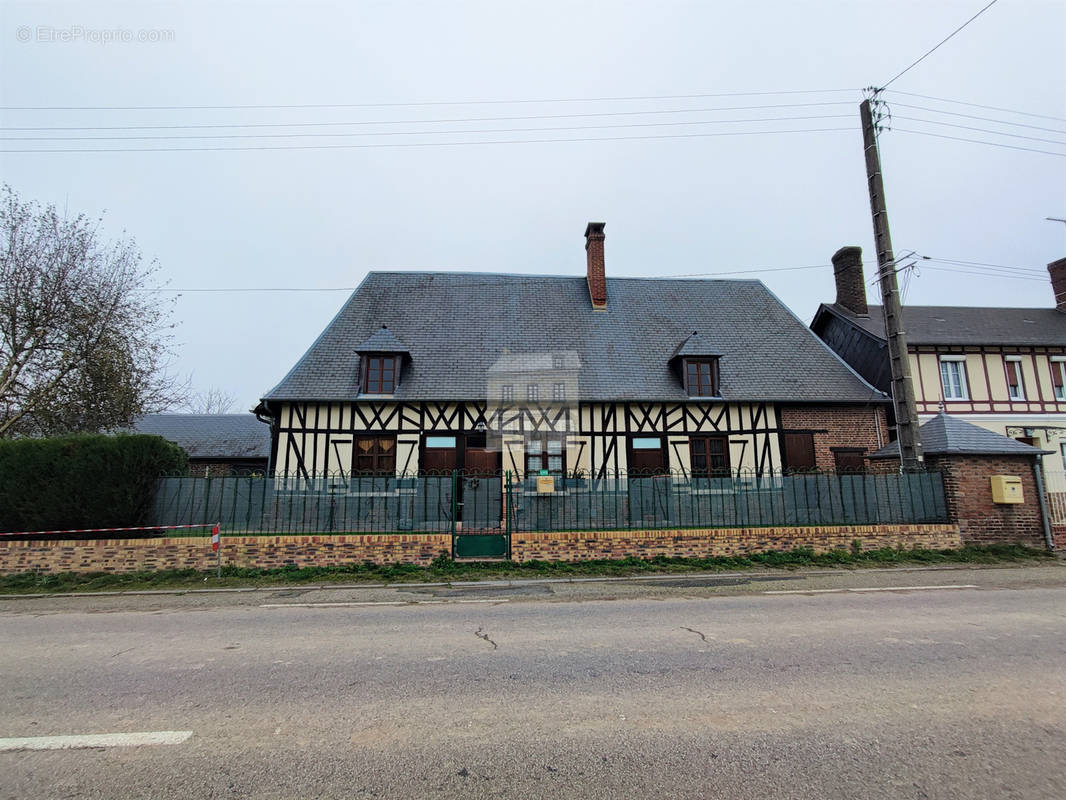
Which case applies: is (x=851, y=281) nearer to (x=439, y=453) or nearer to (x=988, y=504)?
(x=988, y=504)

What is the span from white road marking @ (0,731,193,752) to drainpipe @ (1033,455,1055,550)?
51.4ft

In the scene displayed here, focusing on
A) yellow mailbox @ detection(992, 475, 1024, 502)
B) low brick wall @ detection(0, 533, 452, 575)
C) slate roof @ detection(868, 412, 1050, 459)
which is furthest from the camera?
slate roof @ detection(868, 412, 1050, 459)

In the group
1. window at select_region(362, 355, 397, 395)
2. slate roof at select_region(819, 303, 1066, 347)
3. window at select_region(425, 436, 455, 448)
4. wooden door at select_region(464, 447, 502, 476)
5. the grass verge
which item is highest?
slate roof at select_region(819, 303, 1066, 347)

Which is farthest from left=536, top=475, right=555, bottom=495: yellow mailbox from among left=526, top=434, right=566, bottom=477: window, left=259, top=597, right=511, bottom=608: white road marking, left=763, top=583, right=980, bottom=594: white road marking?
left=526, top=434, right=566, bottom=477: window

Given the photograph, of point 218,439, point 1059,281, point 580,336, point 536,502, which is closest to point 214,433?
point 218,439

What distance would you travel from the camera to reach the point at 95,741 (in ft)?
11.6

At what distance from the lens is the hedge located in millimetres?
10844

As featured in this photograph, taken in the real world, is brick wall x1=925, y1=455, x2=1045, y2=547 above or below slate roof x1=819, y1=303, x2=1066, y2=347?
below

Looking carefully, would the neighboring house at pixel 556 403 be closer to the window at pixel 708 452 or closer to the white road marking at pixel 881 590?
the window at pixel 708 452

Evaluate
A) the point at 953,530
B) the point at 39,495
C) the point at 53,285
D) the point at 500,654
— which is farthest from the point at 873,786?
the point at 53,285

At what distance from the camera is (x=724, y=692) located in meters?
4.26

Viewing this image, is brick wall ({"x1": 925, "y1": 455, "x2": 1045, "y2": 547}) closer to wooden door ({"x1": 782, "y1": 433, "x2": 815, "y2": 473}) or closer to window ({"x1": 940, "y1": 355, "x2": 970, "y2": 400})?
wooden door ({"x1": 782, "y1": 433, "x2": 815, "y2": 473})

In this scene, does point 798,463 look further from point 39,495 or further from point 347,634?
point 39,495

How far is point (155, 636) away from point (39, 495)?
688 centimetres
